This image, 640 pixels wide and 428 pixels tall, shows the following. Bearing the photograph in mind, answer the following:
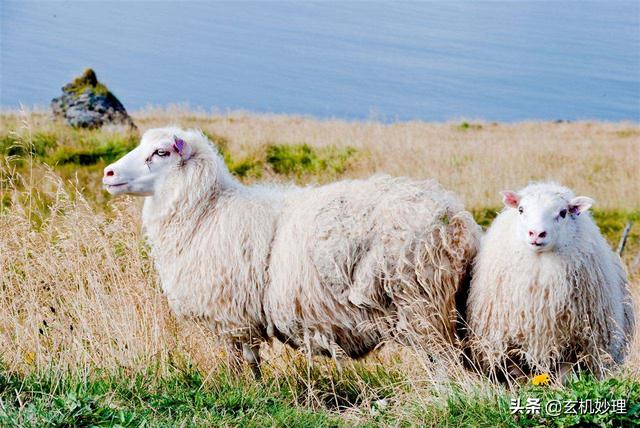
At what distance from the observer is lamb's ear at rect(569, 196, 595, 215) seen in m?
5.56

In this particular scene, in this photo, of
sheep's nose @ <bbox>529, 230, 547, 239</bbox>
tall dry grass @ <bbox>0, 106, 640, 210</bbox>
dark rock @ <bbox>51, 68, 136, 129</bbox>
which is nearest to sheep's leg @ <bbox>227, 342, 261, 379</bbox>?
sheep's nose @ <bbox>529, 230, 547, 239</bbox>

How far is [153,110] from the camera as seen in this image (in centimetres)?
2702

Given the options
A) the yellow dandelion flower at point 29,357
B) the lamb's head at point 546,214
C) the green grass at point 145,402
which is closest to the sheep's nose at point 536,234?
the lamb's head at point 546,214

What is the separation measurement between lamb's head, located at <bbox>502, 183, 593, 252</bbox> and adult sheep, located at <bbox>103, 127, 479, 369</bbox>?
0.49 meters

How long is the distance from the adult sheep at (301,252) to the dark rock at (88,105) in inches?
583

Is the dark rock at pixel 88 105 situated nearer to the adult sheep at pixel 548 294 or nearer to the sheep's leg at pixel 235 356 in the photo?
the sheep's leg at pixel 235 356

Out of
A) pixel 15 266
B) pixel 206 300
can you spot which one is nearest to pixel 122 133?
pixel 15 266

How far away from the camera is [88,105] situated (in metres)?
21.2

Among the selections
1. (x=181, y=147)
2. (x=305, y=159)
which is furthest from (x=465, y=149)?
(x=181, y=147)

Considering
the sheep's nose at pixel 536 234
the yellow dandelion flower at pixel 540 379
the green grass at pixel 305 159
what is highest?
the sheep's nose at pixel 536 234

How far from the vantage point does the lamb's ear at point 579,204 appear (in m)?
5.56

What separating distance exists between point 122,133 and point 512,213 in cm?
1515

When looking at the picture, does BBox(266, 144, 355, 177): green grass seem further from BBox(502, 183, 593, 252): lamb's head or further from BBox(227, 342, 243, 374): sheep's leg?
BBox(502, 183, 593, 252): lamb's head

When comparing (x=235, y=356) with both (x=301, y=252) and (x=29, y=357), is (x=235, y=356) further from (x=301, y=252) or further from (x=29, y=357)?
(x=29, y=357)
